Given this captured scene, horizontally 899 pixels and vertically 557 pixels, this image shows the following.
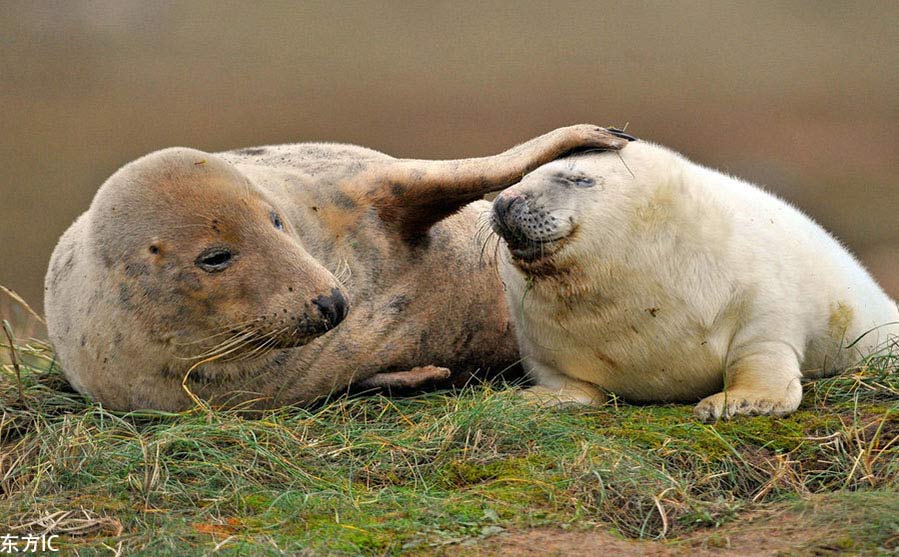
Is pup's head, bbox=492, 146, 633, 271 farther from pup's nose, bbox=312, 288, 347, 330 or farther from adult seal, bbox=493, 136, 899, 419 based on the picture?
pup's nose, bbox=312, 288, 347, 330

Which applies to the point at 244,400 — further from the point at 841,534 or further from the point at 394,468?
the point at 841,534

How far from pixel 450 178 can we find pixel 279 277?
4.67 feet

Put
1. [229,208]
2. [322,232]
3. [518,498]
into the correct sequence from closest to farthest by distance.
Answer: [518,498] → [229,208] → [322,232]

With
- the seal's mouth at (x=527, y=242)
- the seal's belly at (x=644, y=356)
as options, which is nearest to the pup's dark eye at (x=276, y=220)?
the seal's mouth at (x=527, y=242)

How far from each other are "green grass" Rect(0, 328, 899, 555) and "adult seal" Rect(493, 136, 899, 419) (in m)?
0.21

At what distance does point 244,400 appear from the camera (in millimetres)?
5848

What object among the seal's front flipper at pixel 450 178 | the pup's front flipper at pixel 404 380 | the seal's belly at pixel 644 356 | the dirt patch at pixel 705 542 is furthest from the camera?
the seal's front flipper at pixel 450 178

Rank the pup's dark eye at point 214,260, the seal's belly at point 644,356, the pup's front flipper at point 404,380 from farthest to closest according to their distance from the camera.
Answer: the pup's front flipper at point 404,380 < the seal's belly at point 644,356 < the pup's dark eye at point 214,260

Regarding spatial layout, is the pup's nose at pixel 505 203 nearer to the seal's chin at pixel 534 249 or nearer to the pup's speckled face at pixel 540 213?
the pup's speckled face at pixel 540 213

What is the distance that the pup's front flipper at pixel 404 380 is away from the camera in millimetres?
6141

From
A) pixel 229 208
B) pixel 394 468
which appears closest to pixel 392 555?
pixel 394 468

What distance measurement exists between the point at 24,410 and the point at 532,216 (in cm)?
291

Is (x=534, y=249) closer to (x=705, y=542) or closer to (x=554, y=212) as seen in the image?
(x=554, y=212)

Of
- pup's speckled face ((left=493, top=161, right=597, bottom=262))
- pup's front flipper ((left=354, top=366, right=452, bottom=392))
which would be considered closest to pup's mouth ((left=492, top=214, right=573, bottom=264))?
pup's speckled face ((left=493, top=161, right=597, bottom=262))
